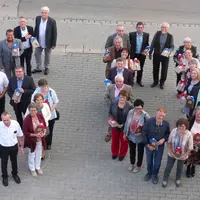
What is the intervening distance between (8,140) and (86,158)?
1.97 meters

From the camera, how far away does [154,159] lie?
30.4ft

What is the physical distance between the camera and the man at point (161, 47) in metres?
11.6

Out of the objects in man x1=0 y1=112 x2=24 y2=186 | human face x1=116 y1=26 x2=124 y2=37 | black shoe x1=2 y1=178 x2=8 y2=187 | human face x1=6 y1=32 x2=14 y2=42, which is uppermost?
human face x1=116 y1=26 x2=124 y2=37

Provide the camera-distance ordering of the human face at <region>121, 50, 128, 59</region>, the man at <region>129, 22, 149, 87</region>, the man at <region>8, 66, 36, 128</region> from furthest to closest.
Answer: the man at <region>129, 22, 149, 87</region> < the human face at <region>121, 50, 128, 59</region> < the man at <region>8, 66, 36, 128</region>

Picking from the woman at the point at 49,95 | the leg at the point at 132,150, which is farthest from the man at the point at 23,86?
the leg at the point at 132,150

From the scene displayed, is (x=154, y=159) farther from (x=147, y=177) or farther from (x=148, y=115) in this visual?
(x=148, y=115)

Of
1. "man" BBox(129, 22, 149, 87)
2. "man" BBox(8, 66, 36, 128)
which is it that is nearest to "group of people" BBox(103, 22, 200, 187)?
"man" BBox(129, 22, 149, 87)

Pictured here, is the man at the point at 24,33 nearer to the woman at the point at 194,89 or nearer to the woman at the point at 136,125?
the woman at the point at 136,125

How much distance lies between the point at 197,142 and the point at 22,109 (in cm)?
375

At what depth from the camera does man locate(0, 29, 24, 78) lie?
36.8 feet

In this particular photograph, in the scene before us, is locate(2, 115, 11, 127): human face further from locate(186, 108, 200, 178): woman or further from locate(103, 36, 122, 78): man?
locate(103, 36, 122, 78): man

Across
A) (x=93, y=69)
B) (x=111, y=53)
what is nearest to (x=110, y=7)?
(x=93, y=69)

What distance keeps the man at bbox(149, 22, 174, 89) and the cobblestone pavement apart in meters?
0.41

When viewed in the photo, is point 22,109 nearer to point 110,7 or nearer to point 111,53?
point 111,53
